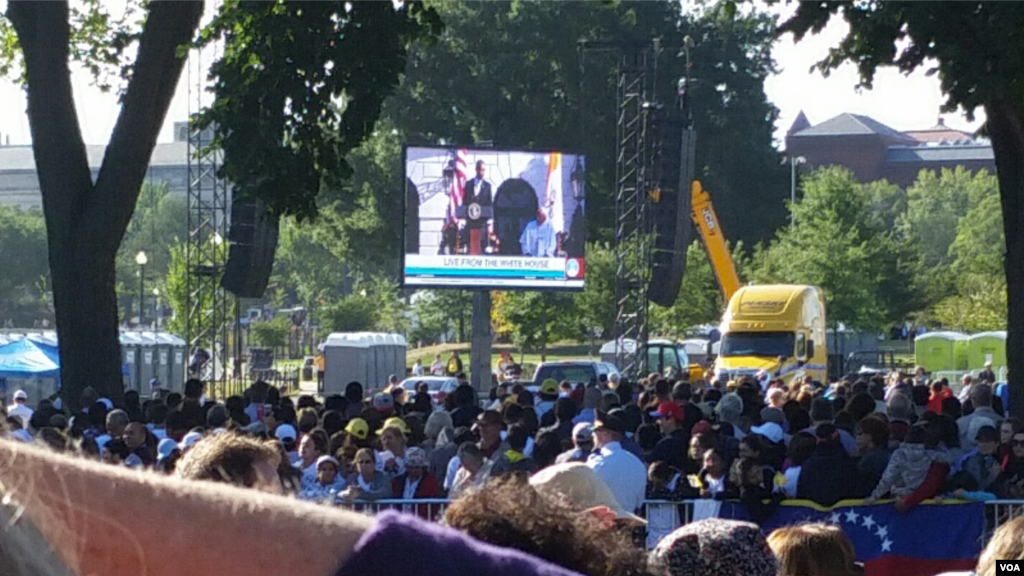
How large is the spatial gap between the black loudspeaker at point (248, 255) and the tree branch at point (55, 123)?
6774mm

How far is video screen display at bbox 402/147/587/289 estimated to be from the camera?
3216 centimetres

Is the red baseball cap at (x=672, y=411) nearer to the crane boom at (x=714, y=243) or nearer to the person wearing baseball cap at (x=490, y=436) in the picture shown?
the person wearing baseball cap at (x=490, y=436)

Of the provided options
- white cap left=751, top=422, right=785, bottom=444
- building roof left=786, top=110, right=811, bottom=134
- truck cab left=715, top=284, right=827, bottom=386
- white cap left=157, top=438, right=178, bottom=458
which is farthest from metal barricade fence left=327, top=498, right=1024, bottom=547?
building roof left=786, top=110, right=811, bottom=134

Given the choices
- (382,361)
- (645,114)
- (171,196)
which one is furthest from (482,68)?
(171,196)

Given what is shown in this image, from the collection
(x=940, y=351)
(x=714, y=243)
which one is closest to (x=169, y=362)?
(x=714, y=243)

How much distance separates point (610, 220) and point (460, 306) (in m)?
7.31

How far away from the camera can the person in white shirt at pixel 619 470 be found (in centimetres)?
946

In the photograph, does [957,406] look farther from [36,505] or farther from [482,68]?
[482,68]

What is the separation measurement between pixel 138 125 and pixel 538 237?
14.7m

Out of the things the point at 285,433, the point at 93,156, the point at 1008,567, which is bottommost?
the point at 285,433

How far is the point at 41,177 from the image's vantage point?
63.8ft

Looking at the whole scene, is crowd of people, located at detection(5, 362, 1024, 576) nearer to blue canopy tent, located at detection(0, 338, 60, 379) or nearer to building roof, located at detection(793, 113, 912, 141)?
blue canopy tent, located at detection(0, 338, 60, 379)

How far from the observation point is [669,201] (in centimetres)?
3509

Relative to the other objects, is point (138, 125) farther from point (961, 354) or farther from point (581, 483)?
point (961, 354)
